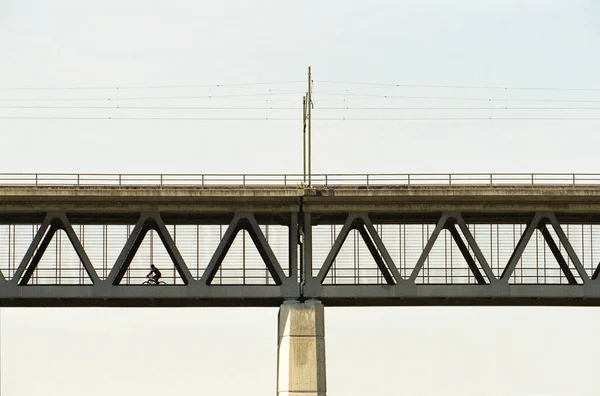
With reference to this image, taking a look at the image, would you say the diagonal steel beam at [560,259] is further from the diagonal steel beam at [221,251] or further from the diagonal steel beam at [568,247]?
the diagonal steel beam at [221,251]

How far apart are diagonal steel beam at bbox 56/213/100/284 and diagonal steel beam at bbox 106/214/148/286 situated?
703mm

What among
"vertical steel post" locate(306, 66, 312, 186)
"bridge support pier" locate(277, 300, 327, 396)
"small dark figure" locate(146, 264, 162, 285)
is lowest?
"bridge support pier" locate(277, 300, 327, 396)

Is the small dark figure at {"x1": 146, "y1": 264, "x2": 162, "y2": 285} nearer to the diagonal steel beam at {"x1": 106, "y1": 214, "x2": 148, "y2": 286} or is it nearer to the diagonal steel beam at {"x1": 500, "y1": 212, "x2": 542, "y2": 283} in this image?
the diagonal steel beam at {"x1": 106, "y1": 214, "x2": 148, "y2": 286}

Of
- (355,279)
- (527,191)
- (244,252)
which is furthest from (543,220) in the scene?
(244,252)

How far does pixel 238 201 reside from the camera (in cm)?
6222

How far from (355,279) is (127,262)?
31.5 feet

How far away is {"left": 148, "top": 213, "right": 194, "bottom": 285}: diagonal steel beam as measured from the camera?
61188mm

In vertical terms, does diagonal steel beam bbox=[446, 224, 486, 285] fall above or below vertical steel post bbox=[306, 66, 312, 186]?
below

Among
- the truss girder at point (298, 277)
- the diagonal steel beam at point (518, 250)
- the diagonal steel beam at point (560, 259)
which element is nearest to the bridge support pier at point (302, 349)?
the truss girder at point (298, 277)

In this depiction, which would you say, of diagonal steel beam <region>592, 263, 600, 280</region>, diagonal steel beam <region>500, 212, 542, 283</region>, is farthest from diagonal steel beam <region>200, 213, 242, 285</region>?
diagonal steel beam <region>592, 263, 600, 280</region>

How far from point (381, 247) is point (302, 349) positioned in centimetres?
531

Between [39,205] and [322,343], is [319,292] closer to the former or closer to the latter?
[322,343]

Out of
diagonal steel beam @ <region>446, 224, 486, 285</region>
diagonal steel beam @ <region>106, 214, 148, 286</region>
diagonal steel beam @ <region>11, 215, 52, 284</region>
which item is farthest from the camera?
diagonal steel beam @ <region>446, 224, 486, 285</region>

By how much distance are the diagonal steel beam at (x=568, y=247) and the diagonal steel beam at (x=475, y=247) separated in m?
3.23
